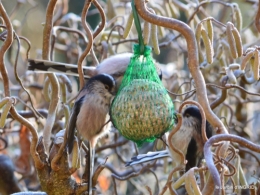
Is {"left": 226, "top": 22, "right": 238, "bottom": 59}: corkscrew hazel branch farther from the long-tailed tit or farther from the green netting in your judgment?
the long-tailed tit

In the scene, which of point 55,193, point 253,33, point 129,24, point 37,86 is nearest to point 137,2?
point 129,24

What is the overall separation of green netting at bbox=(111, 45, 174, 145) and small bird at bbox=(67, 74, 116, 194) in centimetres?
18

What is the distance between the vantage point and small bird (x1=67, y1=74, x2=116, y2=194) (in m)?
2.01

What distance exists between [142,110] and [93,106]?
1.07 feet

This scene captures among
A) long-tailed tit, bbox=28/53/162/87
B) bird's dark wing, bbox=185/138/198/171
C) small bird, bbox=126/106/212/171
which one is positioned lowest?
bird's dark wing, bbox=185/138/198/171

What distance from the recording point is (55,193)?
1.89m

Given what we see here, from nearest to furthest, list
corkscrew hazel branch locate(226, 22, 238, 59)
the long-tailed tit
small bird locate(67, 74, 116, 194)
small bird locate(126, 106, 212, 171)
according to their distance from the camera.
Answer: corkscrew hazel branch locate(226, 22, 238, 59)
small bird locate(67, 74, 116, 194)
the long-tailed tit
small bird locate(126, 106, 212, 171)

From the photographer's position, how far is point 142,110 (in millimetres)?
1757

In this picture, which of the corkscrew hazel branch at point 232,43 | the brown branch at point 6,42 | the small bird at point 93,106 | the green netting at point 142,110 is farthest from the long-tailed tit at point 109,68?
the corkscrew hazel branch at point 232,43

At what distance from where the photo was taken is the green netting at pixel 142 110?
1760 mm

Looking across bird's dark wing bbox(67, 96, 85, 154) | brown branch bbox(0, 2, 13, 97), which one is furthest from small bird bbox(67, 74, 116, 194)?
brown branch bbox(0, 2, 13, 97)

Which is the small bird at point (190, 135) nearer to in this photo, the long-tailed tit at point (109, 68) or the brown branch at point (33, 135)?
the long-tailed tit at point (109, 68)

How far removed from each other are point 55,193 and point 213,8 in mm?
2501

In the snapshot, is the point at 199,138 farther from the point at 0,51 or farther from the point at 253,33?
the point at 253,33
